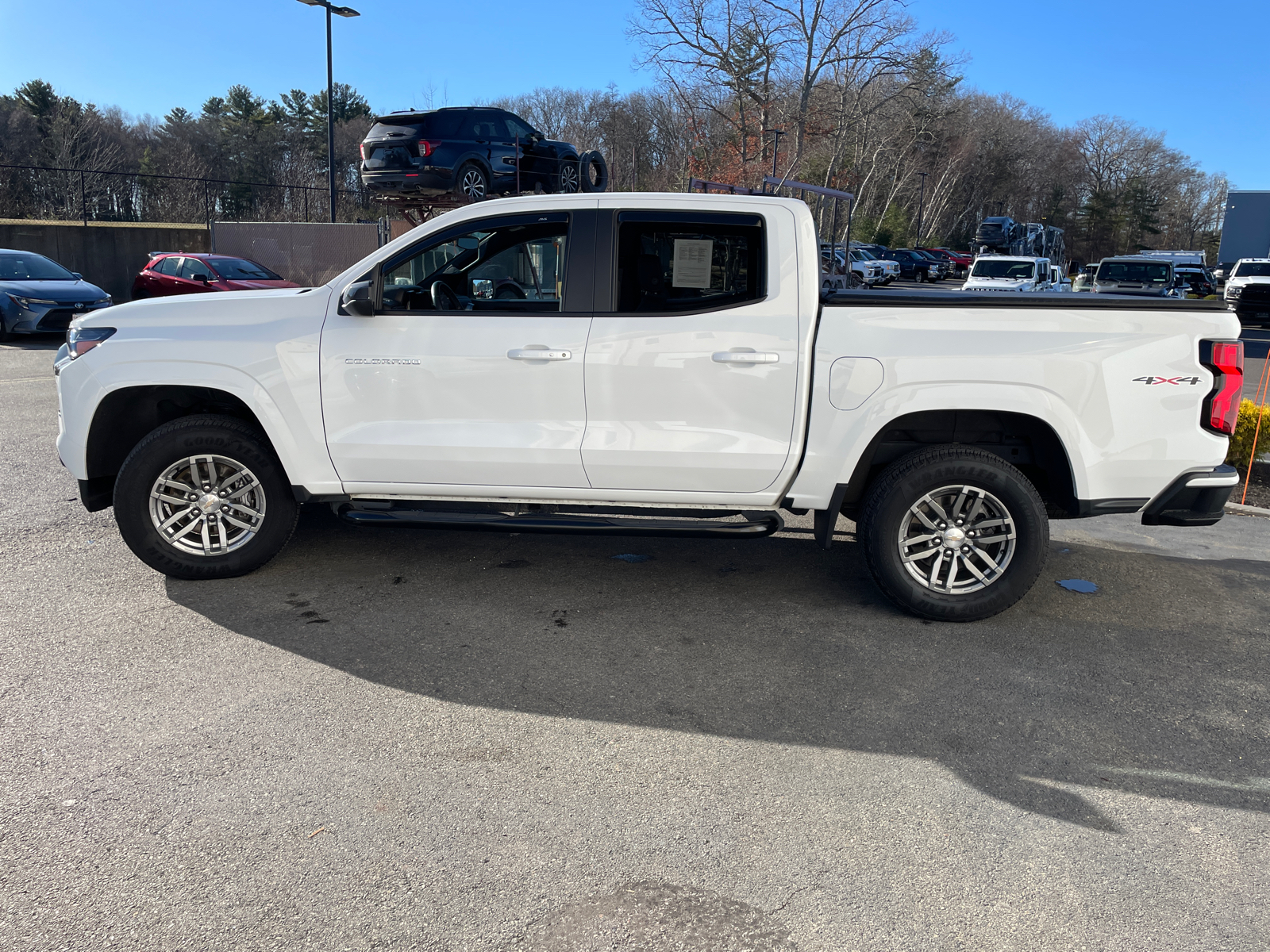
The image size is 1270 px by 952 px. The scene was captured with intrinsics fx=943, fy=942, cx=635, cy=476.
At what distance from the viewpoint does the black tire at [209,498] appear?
4.83 m

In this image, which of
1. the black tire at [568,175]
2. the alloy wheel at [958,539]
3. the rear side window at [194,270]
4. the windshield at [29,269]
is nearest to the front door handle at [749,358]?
the alloy wheel at [958,539]

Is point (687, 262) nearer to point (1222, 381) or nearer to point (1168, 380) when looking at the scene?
point (1168, 380)

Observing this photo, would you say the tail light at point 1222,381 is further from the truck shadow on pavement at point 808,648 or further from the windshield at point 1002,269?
the windshield at point 1002,269

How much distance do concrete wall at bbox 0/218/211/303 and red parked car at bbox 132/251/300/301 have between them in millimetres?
8526

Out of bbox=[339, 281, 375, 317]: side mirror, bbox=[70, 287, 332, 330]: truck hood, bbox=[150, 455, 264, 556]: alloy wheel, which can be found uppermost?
bbox=[339, 281, 375, 317]: side mirror

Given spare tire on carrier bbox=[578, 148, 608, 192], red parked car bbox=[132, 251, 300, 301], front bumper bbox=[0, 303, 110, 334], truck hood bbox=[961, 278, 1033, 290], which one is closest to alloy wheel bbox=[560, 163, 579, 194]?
spare tire on carrier bbox=[578, 148, 608, 192]

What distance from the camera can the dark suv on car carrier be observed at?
13.9 m

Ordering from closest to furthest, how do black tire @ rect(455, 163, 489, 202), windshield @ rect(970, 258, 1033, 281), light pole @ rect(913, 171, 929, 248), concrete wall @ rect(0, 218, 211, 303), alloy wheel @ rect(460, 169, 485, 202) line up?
black tire @ rect(455, 163, 489, 202) < alloy wheel @ rect(460, 169, 485, 202) < concrete wall @ rect(0, 218, 211, 303) < windshield @ rect(970, 258, 1033, 281) < light pole @ rect(913, 171, 929, 248)

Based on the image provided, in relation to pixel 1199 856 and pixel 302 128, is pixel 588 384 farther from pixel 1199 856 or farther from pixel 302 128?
pixel 302 128

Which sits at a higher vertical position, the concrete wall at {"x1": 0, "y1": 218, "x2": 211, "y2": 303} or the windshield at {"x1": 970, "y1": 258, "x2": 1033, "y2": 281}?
the windshield at {"x1": 970, "y1": 258, "x2": 1033, "y2": 281}

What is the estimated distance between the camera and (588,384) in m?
4.61

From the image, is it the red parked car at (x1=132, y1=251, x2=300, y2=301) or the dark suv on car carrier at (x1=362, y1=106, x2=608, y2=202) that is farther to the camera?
the red parked car at (x1=132, y1=251, x2=300, y2=301)

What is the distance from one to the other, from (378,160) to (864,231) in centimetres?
5549

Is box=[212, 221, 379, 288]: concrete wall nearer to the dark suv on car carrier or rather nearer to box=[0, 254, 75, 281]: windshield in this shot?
box=[0, 254, 75, 281]: windshield
